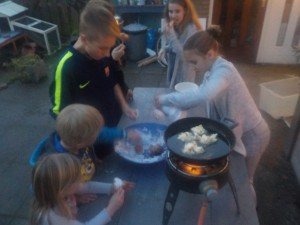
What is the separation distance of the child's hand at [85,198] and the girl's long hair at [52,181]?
329 mm

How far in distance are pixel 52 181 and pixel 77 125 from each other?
0.43m

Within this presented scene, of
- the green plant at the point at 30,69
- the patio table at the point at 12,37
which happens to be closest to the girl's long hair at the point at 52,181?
the green plant at the point at 30,69

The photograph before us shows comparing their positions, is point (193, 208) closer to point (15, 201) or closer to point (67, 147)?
point (67, 147)

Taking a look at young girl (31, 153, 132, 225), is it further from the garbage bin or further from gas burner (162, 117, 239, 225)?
the garbage bin

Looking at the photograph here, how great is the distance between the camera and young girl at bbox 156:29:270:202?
7.48ft

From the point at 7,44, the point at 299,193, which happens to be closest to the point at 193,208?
the point at 299,193

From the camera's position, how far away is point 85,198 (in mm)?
2158

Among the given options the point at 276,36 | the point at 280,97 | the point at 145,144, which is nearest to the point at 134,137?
the point at 145,144

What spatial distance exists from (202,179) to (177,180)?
0.17 metres

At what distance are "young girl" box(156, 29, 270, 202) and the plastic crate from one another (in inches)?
78.8

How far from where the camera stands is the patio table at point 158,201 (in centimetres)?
205

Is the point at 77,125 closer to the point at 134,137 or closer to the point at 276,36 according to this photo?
the point at 134,137

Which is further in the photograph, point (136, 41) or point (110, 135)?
point (136, 41)

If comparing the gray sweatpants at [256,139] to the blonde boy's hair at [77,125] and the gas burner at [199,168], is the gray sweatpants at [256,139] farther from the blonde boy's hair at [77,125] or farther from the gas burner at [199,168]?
the blonde boy's hair at [77,125]
